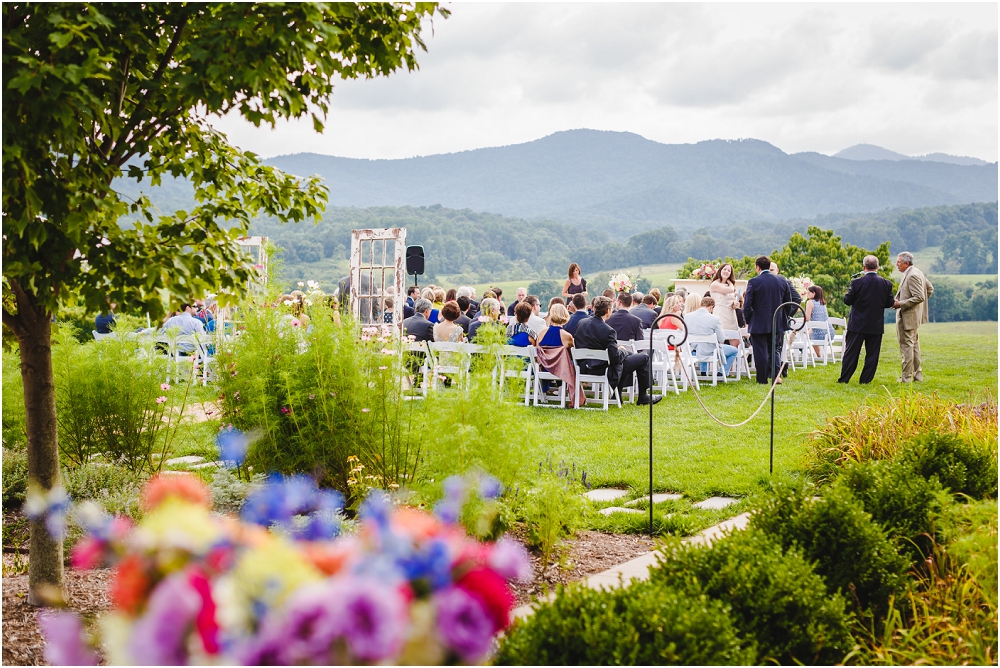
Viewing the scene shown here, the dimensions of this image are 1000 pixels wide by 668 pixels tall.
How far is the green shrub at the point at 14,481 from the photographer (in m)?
5.36

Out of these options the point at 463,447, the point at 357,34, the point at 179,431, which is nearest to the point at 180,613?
the point at 357,34

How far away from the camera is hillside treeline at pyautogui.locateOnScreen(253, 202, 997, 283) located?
4778 centimetres

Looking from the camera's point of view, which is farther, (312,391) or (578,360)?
(578,360)

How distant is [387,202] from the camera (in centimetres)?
12050

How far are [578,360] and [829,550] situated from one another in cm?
625

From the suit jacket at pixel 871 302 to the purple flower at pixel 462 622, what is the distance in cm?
1092

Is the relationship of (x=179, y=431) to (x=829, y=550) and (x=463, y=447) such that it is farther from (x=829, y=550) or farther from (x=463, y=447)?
(x=829, y=550)

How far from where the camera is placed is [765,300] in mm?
11094

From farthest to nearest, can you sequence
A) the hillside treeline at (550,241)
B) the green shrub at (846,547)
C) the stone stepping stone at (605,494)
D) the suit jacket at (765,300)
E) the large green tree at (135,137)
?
1. the hillside treeline at (550,241)
2. the suit jacket at (765,300)
3. the stone stepping stone at (605,494)
4. the green shrub at (846,547)
5. the large green tree at (135,137)

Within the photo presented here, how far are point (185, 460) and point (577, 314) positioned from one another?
200 inches

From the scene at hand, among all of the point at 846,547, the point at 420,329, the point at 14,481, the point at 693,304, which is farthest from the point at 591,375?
the point at 846,547

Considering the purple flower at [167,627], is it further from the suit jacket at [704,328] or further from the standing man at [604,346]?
the suit jacket at [704,328]

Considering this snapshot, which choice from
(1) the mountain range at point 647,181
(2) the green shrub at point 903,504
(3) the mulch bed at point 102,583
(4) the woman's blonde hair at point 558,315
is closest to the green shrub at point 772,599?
(3) the mulch bed at point 102,583

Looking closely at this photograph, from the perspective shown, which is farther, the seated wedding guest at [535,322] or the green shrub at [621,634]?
the seated wedding guest at [535,322]
